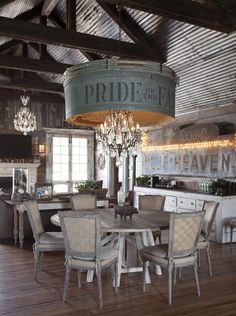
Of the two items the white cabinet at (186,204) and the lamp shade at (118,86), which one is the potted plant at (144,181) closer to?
the white cabinet at (186,204)

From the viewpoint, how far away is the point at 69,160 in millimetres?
12289

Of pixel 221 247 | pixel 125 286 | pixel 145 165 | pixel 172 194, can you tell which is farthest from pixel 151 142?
pixel 125 286

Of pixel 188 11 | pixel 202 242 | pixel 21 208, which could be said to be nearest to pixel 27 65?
pixel 21 208

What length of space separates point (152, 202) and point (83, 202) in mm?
1207

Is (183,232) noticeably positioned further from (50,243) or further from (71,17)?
(71,17)

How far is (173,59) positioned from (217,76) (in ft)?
3.19

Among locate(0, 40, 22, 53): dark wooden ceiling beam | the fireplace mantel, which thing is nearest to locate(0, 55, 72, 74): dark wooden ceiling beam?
locate(0, 40, 22, 53): dark wooden ceiling beam

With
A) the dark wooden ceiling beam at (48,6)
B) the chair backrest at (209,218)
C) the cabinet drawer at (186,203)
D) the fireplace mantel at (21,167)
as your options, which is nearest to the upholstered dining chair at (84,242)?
the chair backrest at (209,218)

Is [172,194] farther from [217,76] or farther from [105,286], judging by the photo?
[105,286]

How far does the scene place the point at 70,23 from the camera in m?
6.38

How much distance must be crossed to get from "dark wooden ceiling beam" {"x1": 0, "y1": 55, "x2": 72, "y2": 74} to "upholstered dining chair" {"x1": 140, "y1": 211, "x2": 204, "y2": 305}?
16.7 feet

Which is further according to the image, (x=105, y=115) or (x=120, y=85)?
(x=105, y=115)

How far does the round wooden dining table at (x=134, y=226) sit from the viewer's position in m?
3.85

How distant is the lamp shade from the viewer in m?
1.94
